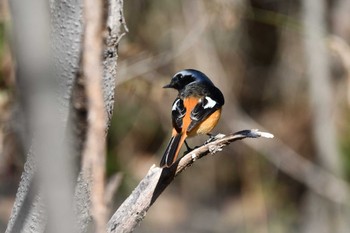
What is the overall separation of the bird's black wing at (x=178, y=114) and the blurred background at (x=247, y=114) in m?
1.77

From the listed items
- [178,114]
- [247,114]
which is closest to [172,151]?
[178,114]

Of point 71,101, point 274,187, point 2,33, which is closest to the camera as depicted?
point 71,101

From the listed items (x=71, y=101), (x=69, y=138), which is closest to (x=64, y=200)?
(x=69, y=138)

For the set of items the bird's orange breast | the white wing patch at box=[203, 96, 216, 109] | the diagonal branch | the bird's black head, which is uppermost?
the bird's black head

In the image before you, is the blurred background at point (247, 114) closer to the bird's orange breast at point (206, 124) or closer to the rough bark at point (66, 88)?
the bird's orange breast at point (206, 124)

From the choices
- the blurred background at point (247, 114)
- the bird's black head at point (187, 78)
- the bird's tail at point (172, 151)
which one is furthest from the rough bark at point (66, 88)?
the blurred background at point (247, 114)

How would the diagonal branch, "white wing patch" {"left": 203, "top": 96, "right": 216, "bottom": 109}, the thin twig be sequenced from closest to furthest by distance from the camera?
the thin twig < the diagonal branch < "white wing patch" {"left": 203, "top": 96, "right": 216, "bottom": 109}

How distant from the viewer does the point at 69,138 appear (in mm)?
1212

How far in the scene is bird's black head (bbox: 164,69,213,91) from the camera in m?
3.00

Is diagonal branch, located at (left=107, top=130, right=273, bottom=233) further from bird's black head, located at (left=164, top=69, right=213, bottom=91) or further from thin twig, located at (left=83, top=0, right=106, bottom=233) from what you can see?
thin twig, located at (left=83, top=0, right=106, bottom=233)

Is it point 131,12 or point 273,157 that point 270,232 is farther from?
point 131,12

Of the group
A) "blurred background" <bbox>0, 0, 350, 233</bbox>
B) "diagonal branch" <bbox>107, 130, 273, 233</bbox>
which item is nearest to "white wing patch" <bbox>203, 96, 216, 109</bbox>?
"diagonal branch" <bbox>107, 130, 273, 233</bbox>

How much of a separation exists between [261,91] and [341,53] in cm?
262

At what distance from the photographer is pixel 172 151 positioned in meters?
2.30
